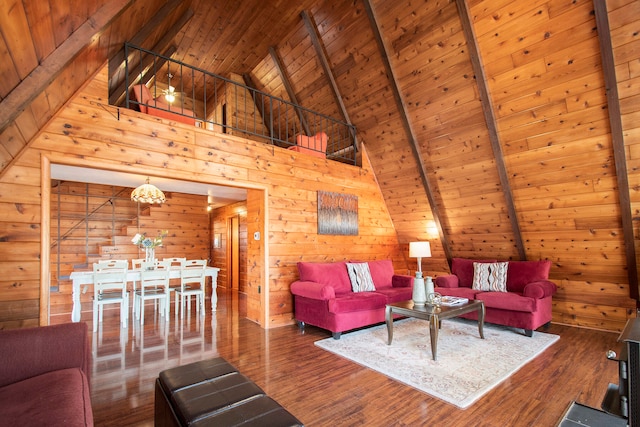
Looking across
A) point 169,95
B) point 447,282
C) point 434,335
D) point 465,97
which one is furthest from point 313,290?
point 169,95

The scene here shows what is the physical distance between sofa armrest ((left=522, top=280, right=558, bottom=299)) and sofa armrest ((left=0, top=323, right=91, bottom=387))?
4.35 meters

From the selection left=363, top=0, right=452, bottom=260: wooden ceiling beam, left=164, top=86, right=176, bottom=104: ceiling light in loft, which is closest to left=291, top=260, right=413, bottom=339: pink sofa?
left=363, top=0, right=452, bottom=260: wooden ceiling beam

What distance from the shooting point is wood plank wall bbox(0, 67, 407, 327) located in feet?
8.89

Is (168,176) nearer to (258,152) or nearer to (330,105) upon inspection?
(258,152)

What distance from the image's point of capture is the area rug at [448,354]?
2.48 metres

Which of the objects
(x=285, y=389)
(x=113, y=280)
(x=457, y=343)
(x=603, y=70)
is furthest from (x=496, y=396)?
(x=113, y=280)

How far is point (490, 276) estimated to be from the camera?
4.57m

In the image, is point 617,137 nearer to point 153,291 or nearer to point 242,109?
point 153,291

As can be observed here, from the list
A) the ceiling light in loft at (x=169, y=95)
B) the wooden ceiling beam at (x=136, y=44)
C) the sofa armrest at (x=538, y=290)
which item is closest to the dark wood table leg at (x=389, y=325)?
the sofa armrest at (x=538, y=290)

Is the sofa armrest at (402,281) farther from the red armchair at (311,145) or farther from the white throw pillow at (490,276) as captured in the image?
the red armchair at (311,145)

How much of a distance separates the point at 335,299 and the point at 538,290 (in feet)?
7.87

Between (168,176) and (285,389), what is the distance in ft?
8.27

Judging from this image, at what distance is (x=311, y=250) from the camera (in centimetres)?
486

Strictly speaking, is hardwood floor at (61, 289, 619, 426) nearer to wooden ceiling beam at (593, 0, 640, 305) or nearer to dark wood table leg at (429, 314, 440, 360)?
dark wood table leg at (429, 314, 440, 360)
